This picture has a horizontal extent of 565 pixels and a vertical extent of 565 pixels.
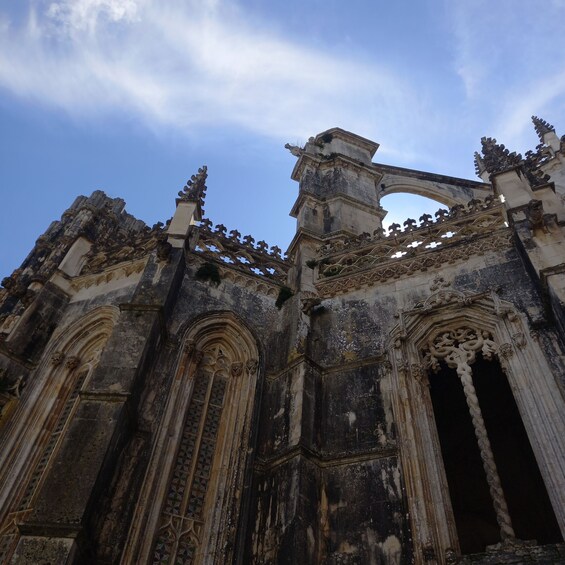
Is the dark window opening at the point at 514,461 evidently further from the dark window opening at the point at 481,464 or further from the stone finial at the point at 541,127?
the stone finial at the point at 541,127

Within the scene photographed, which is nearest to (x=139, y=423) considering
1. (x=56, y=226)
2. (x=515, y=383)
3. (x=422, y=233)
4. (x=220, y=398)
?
(x=220, y=398)

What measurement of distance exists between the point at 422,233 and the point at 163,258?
5.08 metres

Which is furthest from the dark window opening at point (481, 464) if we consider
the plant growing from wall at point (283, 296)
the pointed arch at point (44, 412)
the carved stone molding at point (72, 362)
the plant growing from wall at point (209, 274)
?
the carved stone molding at point (72, 362)

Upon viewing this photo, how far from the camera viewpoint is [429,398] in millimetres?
8547

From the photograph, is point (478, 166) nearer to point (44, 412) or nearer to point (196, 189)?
point (196, 189)

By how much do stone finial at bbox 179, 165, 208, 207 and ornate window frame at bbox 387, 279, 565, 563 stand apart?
542 centimetres

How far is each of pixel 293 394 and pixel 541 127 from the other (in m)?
20.1

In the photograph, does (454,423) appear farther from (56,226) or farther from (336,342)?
(56,226)

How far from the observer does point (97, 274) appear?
11.3 m

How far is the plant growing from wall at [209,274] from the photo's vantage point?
1084cm

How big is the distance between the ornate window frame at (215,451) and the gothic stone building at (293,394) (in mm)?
28

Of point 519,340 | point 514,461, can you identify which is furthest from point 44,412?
point 514,461

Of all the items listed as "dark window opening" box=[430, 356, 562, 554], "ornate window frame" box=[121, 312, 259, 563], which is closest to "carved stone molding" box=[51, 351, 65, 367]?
"ornate window frame" box=[121, 312, 259, 563]

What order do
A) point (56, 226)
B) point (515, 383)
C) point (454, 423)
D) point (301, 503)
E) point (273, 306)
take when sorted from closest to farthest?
point (301, 503) → point (515, 383) → point (273, 306) → point (454, 423) → point (56, 226)
